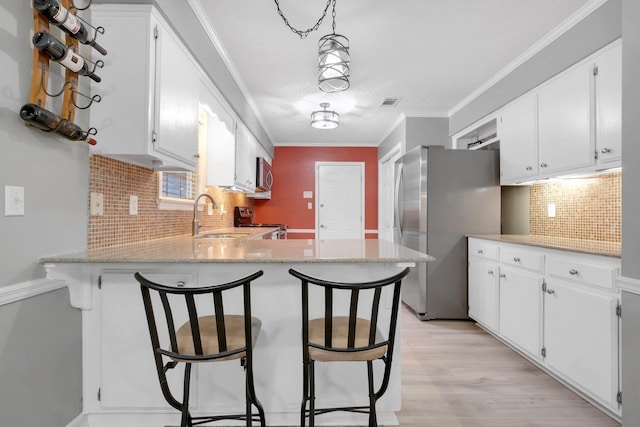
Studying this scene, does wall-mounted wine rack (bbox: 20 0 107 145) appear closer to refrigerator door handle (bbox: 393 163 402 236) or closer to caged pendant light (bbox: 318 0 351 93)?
caged pendant light (bbox: 318 0 351 93)

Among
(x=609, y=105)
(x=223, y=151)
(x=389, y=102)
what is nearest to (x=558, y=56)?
(x=609, y=105)

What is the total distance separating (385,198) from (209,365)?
4.95 meters

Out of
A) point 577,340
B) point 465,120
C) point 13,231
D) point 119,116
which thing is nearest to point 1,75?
point 119,116

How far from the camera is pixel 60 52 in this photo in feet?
4.35

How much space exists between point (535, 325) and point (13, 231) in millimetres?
2967

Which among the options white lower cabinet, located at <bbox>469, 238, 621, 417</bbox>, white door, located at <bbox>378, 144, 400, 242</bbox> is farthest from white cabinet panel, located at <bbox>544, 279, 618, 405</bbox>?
white door, located at <bbox>378, 144, 400, 242</bbox>

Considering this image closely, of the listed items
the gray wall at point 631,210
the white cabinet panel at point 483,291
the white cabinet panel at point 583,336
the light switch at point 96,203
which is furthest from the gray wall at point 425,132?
the light switch at point 96,203

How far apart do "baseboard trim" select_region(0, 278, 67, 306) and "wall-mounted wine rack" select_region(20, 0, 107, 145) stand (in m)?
0.62

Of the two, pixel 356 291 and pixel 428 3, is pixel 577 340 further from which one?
pixel 428 3

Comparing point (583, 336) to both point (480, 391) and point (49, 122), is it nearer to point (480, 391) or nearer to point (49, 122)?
point (480, 391)

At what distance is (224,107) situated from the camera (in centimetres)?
296

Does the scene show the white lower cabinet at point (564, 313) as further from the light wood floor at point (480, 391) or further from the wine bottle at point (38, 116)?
the wine bottle at point (38, 116)

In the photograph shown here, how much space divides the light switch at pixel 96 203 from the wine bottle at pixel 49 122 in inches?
12.8

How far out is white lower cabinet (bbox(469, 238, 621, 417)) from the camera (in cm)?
177
